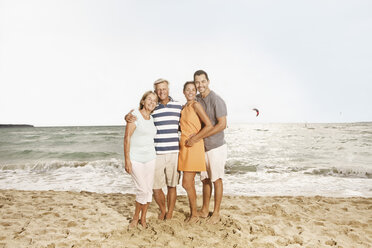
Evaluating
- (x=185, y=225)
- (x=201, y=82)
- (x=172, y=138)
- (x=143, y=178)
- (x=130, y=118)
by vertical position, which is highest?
(x=201, y=82)

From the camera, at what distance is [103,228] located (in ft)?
11.9

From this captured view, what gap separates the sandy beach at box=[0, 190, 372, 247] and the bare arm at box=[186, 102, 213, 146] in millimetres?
1283

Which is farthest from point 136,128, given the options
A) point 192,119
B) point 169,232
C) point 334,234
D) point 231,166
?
point 231,166

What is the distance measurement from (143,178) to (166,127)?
773 mm

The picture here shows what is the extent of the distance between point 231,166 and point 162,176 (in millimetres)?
8638

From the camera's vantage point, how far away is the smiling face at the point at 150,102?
10.8 ft

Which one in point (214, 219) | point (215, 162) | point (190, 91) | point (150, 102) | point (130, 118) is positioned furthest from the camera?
point (214, 219)

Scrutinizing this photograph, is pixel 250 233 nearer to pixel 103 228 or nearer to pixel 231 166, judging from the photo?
pixel 103 228

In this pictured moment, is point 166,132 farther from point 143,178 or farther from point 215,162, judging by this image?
point 215,162

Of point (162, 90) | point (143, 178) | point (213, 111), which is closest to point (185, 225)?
point (143, 178)

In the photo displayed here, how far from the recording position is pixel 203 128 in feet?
11.0

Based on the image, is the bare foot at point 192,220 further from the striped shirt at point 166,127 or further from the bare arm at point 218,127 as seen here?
the bare arm at point 218,127

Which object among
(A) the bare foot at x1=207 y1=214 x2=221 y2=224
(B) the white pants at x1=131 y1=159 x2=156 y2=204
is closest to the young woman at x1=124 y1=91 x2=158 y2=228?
(B) the white pants at x1=131 y1=159 x2=156 y2=204

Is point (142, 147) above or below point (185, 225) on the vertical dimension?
above
